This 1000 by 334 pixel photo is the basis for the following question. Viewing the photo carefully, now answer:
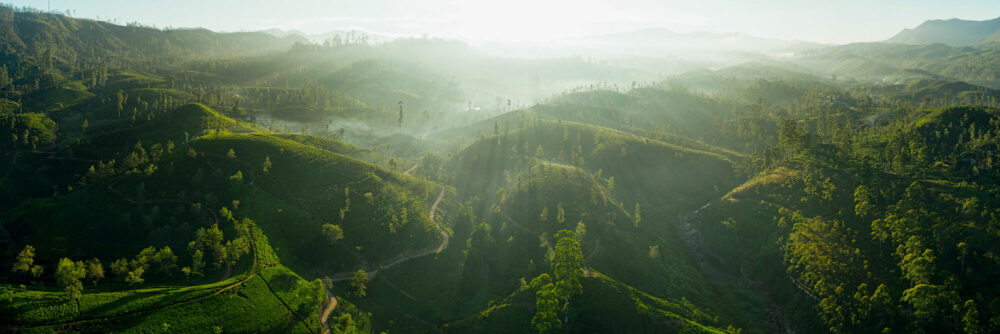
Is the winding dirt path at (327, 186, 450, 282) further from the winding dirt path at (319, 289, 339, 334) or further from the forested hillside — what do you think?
the winding dirt path at (319, 289, 339, 334)

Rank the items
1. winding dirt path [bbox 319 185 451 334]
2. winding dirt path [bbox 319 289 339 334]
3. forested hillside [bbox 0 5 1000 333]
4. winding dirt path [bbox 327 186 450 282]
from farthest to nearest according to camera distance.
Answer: winding dirt path [bbox 327 186 450 282] < winding dirt path [bbox 319 185 451 334] < winding dirt path [bbox 319 289 339 334] < forested hillside [bbox 0 5 1000 333]

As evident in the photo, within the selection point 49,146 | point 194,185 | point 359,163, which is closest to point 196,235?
point 194,185

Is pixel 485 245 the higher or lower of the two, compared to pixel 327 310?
higher

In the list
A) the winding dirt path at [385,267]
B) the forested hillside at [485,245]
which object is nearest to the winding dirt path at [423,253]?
the winding dirt path at [385,267]

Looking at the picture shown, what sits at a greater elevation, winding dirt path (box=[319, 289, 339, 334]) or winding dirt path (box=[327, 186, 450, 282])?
winding dirt path (box=[327, 186, 450, 282])

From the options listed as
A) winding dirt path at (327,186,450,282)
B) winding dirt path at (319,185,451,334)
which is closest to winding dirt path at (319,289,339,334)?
winding dirt path at (319,185,451,334)

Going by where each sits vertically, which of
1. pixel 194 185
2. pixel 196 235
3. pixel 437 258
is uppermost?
pixel 194 185

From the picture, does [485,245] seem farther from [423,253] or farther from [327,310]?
[327,310]

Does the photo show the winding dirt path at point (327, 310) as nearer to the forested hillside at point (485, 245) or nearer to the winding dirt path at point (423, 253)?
the forested hillside at point (485, 245)

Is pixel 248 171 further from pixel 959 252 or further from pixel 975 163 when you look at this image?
pixel 975 163

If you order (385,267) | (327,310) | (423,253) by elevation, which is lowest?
(327,310)

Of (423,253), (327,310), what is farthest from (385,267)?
(327,310)
